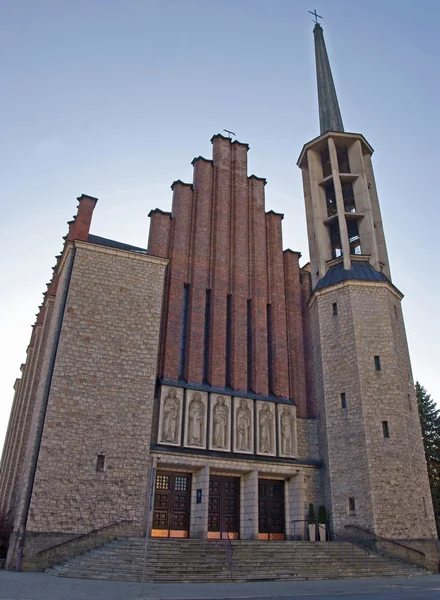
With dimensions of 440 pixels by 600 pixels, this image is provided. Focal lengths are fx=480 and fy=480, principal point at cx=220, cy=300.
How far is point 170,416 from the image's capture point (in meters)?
21.7

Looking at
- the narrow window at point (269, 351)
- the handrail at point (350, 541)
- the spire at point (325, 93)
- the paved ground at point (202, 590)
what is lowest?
the paved ground at point (202, 590)

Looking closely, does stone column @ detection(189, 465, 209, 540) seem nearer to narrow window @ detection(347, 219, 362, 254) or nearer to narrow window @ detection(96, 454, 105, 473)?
narrow window @ detection(96, 454, 105, 473)

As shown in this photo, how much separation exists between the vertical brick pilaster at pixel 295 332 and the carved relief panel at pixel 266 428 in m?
Answer: 2.04

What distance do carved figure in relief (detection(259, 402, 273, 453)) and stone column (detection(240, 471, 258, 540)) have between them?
4.47 ft

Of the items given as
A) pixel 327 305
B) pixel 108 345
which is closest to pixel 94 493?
pixel 108 345

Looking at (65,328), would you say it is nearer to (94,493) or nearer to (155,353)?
(155,353)

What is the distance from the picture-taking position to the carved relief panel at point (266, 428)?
→ 23203 mm

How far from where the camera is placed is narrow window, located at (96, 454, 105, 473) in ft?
62.7

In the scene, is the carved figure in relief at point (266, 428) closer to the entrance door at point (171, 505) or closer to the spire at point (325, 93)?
the entrance door at point (171, 505)

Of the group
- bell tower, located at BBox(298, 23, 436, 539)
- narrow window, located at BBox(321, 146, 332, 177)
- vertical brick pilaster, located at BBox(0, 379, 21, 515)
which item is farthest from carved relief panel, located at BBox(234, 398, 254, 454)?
narrow window, located at BBox(321, 146, 332, 177)

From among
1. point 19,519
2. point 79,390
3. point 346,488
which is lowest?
point 19,519

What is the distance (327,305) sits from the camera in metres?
26.7

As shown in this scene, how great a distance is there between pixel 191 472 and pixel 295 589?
988cm

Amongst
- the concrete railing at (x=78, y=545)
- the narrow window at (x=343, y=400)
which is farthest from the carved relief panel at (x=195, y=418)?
the narrow window at (x=343, y=400)
